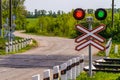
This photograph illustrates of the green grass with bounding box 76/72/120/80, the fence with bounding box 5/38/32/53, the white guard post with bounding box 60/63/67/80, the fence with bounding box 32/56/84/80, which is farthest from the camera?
the fence with bounding box 5/38/32/53

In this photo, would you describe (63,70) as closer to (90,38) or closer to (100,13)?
(90,38)

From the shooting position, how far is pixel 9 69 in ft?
77.7

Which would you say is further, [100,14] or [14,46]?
[14,46]

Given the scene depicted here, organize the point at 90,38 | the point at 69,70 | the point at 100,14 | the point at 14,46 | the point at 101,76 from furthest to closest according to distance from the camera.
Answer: the point at 14,46, the point at 101,76, the point at 90,38, the point at 69,70, the point at 100,14

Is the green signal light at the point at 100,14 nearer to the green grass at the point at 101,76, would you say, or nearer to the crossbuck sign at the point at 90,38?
the crossbuck sign at the point at 90,38

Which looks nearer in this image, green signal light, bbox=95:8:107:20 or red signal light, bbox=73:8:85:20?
green signal light, bbox=95:8:107:20

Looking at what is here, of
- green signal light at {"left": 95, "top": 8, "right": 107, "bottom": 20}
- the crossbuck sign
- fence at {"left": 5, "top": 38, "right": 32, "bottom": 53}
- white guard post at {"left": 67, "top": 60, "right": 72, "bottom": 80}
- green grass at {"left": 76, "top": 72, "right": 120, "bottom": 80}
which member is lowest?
fence at {"left": 5, "top": 38, "right": 32, "bottom": 53}

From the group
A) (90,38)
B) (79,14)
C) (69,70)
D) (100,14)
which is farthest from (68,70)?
(100,14)

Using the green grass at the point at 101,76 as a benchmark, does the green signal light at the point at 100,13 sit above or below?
above

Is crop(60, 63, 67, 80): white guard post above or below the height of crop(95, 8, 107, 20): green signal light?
below

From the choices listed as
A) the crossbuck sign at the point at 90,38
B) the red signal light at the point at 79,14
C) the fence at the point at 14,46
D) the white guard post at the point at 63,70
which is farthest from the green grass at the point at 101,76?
the fence at the point at 14,46

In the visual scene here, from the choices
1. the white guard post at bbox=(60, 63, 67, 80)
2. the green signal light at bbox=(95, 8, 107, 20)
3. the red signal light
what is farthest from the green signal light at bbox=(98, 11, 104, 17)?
the white guard post at bbox=(60, 63, 67, 80)

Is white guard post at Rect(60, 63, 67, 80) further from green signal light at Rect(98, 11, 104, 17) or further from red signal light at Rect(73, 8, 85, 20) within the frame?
green signal light at Rect(98, 11, 104, 17)

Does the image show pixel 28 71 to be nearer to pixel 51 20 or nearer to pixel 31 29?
pixel 51 20
